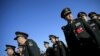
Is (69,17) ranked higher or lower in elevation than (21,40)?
higher

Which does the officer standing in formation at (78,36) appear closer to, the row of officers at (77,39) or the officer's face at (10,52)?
the row of officers at (77,39)

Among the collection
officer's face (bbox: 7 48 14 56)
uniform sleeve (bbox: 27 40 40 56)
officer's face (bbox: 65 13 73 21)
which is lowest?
uniform sleeve (bbox: 27 40 40 56)

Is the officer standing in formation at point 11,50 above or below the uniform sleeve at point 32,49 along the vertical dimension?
above

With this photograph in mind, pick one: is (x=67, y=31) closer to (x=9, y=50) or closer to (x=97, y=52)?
(x=97, y=52)

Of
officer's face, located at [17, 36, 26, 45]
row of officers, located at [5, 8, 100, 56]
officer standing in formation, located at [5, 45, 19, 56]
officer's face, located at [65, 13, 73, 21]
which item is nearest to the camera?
row of officers, located at [5, 8, 100, 56]

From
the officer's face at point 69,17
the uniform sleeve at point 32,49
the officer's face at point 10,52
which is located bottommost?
the uniform sleeve at point 32,49

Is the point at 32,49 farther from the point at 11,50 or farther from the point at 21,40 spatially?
the point at 11,50

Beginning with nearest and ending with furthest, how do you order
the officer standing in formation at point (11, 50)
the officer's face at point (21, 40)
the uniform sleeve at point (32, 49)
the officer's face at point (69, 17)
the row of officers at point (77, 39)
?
the row of officers at point (77, 39)
the officer's face at point (69, 17)
the uniform sleeve at point (32, 49)
the officer's face at point (21, 40)
the officer standing in formation at point (11, 50)

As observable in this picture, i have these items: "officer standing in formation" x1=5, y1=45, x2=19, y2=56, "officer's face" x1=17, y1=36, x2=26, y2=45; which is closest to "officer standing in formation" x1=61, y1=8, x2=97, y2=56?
"officer's face" x1=17, y1=36, x2=26, y2=45

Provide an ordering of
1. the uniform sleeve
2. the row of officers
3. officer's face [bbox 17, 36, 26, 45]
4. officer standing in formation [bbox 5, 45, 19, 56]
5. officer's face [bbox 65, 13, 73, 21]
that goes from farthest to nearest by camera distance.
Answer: officer standing in formation [bbox 5, 45, 19, 56], officer's face [bbox 17, 36, 26, 45], the uniform sleeve, officer's face [bbox 65, 13, 73, 21], the row of officers

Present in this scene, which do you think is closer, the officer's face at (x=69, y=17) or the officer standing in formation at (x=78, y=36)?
the officer standing in formation at (x=78, y=36)

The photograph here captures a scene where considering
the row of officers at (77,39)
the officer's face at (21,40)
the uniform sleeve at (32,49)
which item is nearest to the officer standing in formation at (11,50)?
the officer's face at (21,40)

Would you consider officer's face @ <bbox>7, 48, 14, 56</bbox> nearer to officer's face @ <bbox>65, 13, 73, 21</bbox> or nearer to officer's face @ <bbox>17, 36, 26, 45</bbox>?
officer's face @ <bbox>17, 36, 26, 45</bbox>

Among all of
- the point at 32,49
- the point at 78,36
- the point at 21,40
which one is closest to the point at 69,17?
the point at 78,36
